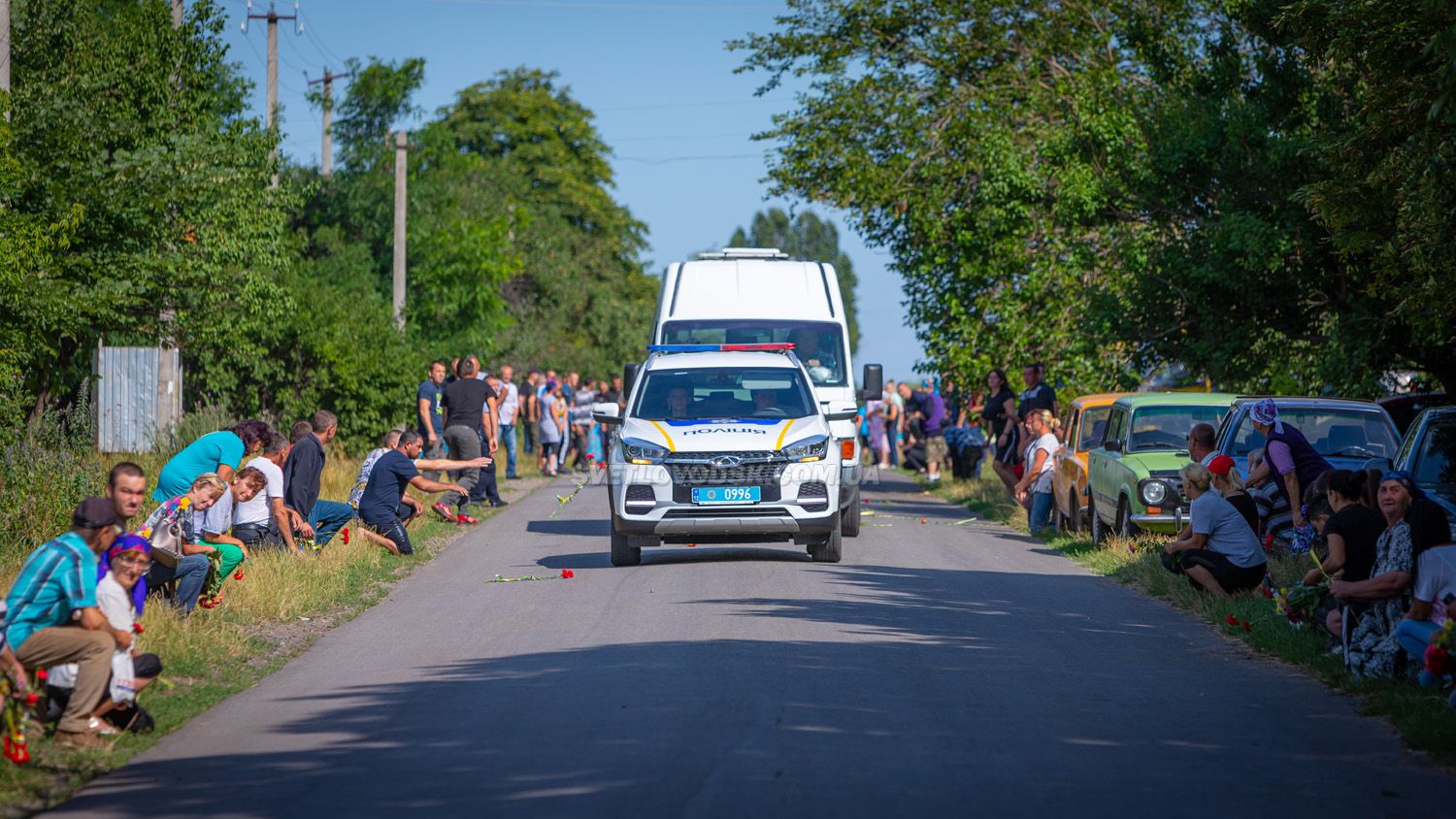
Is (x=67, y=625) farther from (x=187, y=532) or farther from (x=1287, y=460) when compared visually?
(x=1287, y=460)

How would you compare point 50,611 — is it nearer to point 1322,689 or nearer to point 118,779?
point 118,779

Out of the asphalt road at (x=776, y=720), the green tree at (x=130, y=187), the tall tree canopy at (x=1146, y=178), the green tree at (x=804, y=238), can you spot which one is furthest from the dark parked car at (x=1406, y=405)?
the green tree at (x=804, y=238)

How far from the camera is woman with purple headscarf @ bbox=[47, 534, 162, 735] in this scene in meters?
8.03

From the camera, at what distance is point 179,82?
22625mm

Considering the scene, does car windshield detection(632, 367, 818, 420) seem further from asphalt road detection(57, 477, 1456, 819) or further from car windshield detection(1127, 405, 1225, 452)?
car windshield detection(1127, 405, 1225, 452)

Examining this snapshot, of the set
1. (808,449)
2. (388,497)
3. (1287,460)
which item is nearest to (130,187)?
(388,497)

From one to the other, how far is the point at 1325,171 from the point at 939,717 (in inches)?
585

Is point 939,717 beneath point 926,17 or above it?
beneath

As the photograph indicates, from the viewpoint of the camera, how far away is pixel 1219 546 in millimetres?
13094

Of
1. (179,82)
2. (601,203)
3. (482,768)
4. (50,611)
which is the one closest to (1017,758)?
(482,768)

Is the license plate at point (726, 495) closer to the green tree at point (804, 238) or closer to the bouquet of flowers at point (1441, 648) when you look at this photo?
the bouquet of flowers at point (1441, 648)

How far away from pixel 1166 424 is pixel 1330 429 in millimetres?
2305

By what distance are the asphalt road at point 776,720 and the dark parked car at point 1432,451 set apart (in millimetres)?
2250

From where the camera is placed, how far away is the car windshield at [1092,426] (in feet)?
66.7
